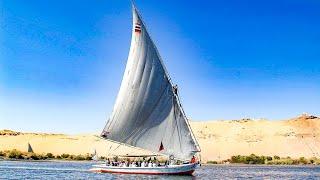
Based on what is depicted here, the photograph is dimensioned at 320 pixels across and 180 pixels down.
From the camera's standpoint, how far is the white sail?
49.0 m

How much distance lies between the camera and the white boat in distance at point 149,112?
4900 centimetres

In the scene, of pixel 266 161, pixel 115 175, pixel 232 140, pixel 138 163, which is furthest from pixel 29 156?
pixel 115 175

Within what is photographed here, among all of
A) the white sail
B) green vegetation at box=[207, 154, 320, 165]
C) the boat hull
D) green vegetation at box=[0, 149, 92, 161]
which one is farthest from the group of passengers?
green vegetation at box=[0, 149, 92, 161]

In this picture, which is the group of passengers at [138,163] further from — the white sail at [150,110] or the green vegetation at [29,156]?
the green vegetation at [29,156]

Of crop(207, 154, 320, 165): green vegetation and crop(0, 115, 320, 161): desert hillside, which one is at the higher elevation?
crop(0, 115, 320, 161): desert hillside

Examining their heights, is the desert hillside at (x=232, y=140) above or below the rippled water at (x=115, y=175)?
above

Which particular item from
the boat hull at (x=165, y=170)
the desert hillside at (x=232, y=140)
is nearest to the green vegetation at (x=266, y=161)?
the desert hillside at (x=232, y=140)

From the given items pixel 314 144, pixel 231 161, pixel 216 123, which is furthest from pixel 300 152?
pixel 216 123

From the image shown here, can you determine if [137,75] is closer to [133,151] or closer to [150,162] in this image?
[150,162]

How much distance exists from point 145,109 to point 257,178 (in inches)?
440

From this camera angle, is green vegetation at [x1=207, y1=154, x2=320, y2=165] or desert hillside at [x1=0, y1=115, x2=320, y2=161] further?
desert hillside at [x1=0, y1=115, x2=320, y2=161]

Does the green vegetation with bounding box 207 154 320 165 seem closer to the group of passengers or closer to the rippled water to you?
the rippled water

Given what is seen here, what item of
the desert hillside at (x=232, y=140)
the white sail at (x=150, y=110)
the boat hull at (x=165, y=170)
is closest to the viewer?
the boat hull at (x=165, y=170)

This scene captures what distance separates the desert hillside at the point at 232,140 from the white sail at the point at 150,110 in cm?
3821
